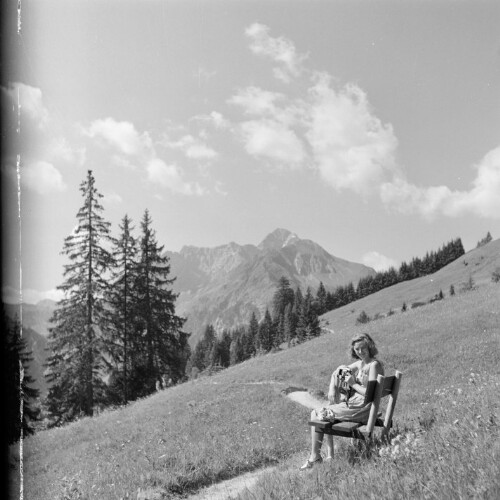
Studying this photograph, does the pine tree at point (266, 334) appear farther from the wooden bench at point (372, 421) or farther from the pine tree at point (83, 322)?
the wooden bench at point (372, 421)

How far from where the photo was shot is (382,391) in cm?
702

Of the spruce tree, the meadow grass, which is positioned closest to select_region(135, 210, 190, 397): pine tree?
the meadow grass

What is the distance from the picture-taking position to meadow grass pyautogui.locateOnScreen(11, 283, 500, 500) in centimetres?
448

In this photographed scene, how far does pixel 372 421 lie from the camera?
677 cm

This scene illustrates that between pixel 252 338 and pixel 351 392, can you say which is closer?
pixel 351 392

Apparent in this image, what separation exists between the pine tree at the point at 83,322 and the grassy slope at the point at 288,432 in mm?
10925

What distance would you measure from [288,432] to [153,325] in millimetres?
25289

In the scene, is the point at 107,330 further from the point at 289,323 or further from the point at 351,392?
the point at 289,323

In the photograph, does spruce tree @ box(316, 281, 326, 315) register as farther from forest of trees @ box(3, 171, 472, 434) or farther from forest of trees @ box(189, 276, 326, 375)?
forest of trees @ box(3, 171, 472, 434)

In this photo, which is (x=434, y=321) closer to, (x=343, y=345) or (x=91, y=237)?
(x=343, y=345)

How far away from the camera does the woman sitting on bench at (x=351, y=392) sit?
7172mm

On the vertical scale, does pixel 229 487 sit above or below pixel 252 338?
above

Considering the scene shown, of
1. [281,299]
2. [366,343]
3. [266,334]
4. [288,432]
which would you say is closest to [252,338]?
[266,334]

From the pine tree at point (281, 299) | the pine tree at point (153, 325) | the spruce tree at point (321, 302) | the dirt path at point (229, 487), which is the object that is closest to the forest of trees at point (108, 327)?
the pine tree at point (153, 325)
